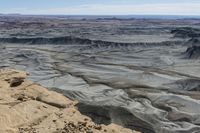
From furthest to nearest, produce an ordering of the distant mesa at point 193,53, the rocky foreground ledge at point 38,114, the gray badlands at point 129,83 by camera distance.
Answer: the distant mesa at point 193,53
the gray badlands at point 129,83
the rocky foreground ledge at point 38,114

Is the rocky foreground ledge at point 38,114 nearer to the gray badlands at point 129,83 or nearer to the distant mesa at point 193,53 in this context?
the gray badlands at point 129,83

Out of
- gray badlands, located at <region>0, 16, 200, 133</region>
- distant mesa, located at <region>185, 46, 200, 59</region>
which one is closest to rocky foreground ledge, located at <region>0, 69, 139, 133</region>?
gray badlands, located at <region>0, 16, 200, 133</region>

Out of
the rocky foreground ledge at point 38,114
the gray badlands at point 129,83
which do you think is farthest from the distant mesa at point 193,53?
the rocky foreground ledge at point 38,114

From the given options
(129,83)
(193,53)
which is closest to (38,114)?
(129,83)

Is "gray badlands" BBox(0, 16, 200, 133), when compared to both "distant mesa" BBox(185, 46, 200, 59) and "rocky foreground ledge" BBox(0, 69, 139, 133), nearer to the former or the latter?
"distant mesa" BBox(185, 46, 200, 59)

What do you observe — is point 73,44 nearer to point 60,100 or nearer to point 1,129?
point 60,100

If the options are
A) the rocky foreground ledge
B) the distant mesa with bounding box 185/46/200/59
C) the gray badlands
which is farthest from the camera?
the distant mesa with bounding box 185/46/200/59

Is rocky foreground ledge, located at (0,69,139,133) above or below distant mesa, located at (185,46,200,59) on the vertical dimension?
above

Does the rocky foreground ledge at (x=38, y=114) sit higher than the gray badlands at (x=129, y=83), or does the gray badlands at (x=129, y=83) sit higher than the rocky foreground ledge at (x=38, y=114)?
the rocky foreground ledge at (x=38, y=114)

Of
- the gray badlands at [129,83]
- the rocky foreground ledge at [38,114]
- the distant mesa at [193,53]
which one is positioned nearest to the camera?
the rocky foreground ledge at [38,114]

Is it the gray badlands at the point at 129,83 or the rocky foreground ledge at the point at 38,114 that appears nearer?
the rocky foreground ledge at the point at 38,114
